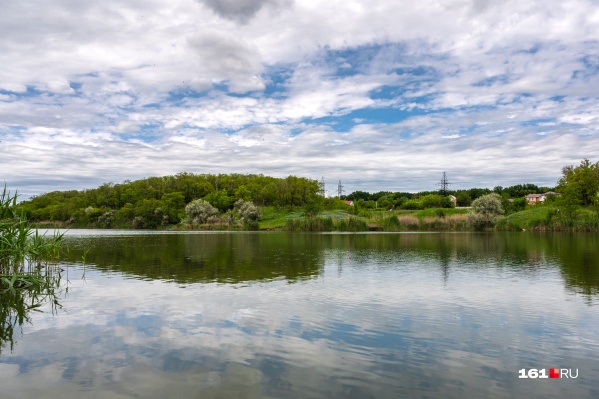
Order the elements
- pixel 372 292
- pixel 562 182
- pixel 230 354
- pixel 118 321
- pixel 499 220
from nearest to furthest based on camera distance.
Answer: pixel 230 354 → pixel 118 321 → pixel 372 292 → pixel 499 220 → pixel 562 182

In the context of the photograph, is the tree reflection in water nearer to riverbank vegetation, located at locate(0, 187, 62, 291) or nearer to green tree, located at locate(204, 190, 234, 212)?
riverbank vegetation, located at locate(0, 187, 62, 291)

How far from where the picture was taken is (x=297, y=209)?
468 feet

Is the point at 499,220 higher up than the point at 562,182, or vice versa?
the point at 562,182

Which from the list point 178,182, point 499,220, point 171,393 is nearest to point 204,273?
point 171,393

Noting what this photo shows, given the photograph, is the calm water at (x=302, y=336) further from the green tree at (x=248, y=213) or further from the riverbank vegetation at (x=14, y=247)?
the green tree at (x=248, y=213)

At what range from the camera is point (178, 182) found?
187 meters

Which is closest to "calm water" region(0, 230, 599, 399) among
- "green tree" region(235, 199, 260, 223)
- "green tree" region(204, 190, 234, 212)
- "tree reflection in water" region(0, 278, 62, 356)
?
"tree reflection in water" region(0, 278, 62, 356)

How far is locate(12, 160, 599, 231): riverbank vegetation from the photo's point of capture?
9031 cm

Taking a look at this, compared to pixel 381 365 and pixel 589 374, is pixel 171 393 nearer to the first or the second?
pixel 381 365

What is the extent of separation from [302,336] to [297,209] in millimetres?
130020

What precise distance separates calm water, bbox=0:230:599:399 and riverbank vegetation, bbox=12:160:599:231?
1792 centimetres

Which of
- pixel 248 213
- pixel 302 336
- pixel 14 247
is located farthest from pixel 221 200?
pixel 302 336

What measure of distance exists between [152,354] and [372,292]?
11075mm

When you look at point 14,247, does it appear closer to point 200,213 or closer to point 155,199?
point 200,213
